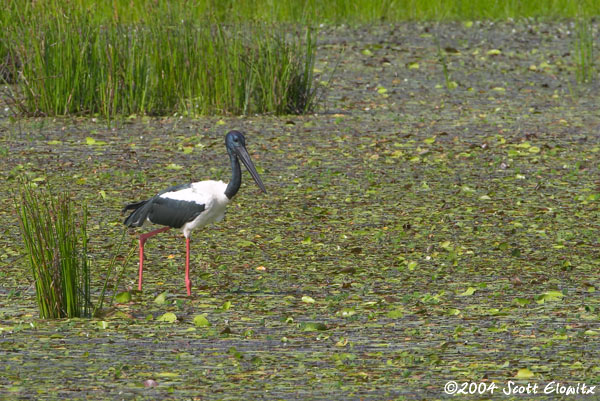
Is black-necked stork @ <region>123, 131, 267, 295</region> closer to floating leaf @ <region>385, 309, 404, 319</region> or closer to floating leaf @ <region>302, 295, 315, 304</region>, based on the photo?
floating leaf @ <region>302, 295, 315, 304</region>

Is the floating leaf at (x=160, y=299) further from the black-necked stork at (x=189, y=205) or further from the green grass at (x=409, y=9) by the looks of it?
the green grass at (x=409, y=9)

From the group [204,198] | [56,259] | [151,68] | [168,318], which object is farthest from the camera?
[151,68]

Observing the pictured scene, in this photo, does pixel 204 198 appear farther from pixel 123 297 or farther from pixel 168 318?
pixel 168 318

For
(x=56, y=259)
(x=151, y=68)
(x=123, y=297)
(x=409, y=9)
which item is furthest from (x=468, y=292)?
(x=409, y=9)

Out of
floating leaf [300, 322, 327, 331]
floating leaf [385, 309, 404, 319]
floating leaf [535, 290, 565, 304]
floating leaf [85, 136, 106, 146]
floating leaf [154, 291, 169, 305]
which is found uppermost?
floating leaf [300, 322, 327, 331]

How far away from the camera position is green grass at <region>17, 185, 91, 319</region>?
224 inches

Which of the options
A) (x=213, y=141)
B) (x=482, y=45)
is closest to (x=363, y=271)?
(x=213, y=141)

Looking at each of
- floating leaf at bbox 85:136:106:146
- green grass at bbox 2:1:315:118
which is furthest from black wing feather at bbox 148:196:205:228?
green grass at bbox 2:1:315:118

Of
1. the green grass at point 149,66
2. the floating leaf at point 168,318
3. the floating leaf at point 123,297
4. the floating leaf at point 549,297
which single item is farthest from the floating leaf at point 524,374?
the green grass at point 149,66

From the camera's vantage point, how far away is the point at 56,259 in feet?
18.8

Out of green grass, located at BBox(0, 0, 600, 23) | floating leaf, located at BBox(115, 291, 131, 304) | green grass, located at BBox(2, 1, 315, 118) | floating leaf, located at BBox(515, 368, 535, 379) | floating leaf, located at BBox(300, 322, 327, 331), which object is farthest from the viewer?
green grass, located at BBox(0, 0, 600, 23)

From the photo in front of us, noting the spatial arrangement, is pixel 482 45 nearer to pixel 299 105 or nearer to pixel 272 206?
pixel 299 105

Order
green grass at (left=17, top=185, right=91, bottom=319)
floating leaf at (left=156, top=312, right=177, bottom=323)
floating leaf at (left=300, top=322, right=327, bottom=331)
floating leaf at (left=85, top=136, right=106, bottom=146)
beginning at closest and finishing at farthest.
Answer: green grass at (left=17, top=185, right=91, bottom=319), floating leaf at (left=300, top=322, right=327, bottom=331), floating leaf at (left=156, top=312, right=177, bottom=323), floating leaf at (left=85, top=136, right=106, bottom=146)

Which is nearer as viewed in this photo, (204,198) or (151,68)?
(204,198)
